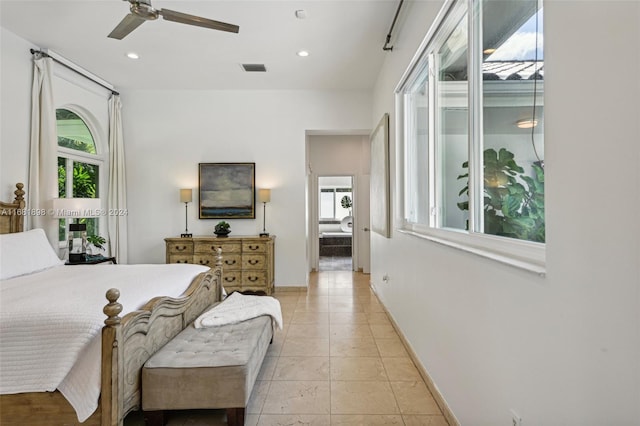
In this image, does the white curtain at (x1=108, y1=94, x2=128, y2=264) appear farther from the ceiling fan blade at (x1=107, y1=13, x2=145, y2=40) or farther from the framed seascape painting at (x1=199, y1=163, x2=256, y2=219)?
the ceiling fan blade at (x1=107, y1=13, x2=145, y2=40)

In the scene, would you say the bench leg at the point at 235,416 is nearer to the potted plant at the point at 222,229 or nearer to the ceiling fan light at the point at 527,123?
the ceiling fan light at the point at 527,123

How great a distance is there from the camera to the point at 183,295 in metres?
2.57

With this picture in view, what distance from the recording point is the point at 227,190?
5.18m

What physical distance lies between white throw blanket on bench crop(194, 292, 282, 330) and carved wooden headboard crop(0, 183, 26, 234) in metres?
2.36

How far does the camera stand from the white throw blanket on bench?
2.49 meters

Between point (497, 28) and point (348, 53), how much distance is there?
2.57 metres

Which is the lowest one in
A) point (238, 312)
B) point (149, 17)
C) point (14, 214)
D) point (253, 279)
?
point (253, 279)

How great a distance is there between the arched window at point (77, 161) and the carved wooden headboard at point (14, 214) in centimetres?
80

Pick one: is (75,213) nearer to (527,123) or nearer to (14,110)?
(14,110)

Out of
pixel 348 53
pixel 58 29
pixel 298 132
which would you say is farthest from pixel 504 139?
pixel 58 29

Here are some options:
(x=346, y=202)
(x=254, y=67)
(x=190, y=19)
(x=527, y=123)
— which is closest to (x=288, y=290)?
(x=254, y=67)

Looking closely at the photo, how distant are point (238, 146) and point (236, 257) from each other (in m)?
1.77

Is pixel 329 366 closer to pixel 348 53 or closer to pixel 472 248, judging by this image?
pixel 472 248

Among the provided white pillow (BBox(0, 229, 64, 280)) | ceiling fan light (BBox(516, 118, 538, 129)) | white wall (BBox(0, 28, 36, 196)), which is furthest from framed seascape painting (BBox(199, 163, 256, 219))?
ceiling fan light (BBox(516, 118, 538, 129))
